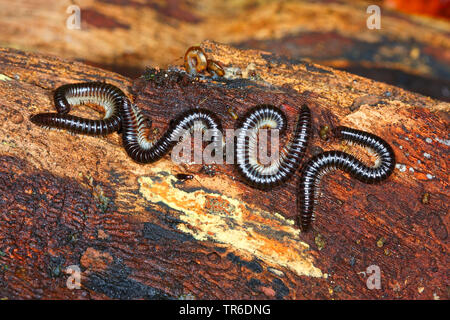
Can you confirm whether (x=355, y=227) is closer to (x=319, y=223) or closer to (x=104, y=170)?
(x=319, y=223)

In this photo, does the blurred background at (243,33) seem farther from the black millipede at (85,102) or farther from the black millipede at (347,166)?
the black millipede at (347,166)

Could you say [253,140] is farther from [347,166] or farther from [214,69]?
[347,166]

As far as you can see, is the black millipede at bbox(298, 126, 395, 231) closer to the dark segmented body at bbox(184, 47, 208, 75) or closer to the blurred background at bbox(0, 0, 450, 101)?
the dark segmented body at bbox(184, 47, 208, 75)

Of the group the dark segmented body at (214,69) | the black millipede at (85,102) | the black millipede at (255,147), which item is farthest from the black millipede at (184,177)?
the dark segmented body at (214,69)

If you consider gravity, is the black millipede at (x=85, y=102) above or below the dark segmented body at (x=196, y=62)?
below

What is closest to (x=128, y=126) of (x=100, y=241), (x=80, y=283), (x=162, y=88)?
(x=162, y=88)

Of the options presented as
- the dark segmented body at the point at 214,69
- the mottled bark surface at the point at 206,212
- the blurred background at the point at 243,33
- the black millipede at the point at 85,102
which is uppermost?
the blurred background at the point at 243,33
